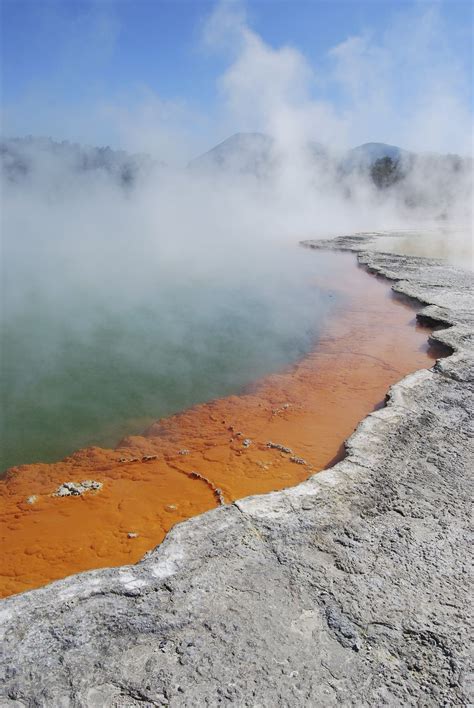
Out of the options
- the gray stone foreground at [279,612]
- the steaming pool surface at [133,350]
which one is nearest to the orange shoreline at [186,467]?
the steaming pool surface at [133,350]

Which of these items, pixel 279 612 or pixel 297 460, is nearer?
pixel 279 612

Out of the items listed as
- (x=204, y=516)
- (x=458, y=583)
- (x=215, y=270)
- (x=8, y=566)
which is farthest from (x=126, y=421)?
(x=215, y=270)

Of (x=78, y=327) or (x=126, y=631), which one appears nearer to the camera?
(x=126, y=631)

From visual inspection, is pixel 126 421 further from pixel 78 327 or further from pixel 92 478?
pixel 78 327

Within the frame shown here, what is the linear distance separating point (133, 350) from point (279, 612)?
432 centimetres

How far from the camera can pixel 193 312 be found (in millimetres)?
6957

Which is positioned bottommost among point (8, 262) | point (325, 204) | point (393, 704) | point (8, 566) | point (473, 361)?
point (8, 566)

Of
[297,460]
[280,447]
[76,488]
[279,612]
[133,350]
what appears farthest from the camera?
[133,350]

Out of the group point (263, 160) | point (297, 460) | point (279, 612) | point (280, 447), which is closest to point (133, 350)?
point (280, 447)

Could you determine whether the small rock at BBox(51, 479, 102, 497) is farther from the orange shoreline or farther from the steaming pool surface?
the steaming pool surface

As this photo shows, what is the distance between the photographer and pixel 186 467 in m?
3.18

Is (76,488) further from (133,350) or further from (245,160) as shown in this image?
(245,160)

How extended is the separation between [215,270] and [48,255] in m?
4.85

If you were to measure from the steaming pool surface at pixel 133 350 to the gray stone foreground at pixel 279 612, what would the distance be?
6.76 feet
